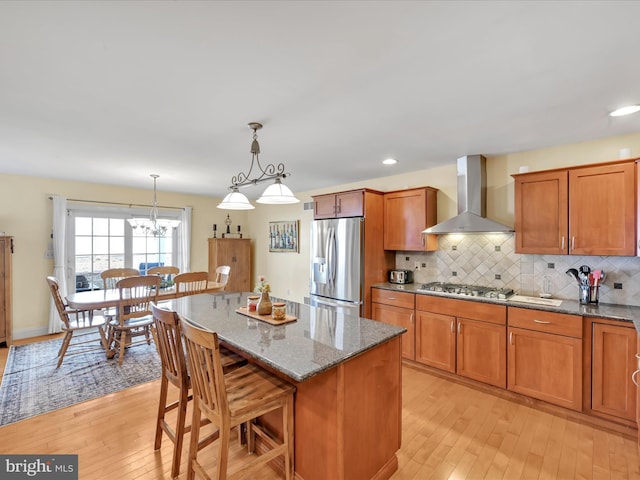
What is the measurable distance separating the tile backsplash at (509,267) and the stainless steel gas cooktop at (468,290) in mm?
97

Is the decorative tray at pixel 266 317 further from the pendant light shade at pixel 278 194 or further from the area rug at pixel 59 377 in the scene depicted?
the area rug at pixel 59 377

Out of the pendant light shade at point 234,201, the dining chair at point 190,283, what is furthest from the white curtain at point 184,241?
the pendant light shade at point 234,201

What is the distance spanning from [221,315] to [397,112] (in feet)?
6.51

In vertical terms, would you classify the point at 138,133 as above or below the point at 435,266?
above

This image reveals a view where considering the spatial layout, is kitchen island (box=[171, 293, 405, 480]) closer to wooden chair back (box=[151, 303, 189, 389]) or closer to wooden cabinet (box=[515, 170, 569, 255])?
wooden chair back (box=[151, 303, 189, 389])

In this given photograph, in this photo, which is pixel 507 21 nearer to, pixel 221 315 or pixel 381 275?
pixel 221 315

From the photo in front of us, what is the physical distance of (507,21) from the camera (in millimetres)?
1264

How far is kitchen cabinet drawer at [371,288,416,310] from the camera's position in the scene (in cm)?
330

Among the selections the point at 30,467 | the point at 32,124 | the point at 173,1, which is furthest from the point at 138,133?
the point at 30,467

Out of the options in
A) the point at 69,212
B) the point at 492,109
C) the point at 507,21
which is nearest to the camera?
the point at 507,21

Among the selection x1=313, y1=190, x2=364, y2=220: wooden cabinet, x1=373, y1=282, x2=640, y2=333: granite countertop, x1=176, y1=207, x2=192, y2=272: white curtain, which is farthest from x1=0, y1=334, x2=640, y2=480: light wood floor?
x1=176, y1=207, x2=192, y2=272: white curtain

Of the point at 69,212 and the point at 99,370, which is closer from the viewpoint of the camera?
the point at 99,370

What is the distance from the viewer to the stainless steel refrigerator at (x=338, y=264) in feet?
11.7

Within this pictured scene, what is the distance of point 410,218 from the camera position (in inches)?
143
